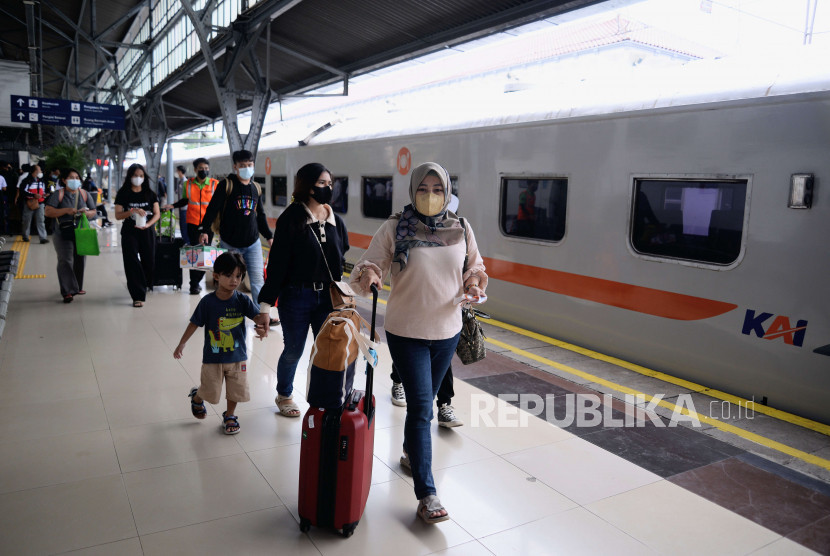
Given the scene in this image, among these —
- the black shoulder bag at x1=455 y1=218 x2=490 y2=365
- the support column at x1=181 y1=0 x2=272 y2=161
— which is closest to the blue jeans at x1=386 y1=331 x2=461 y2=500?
the black shoulder bag at x1=455 y1=218 x2=490 y2=365

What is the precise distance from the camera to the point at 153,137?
81.9 feet

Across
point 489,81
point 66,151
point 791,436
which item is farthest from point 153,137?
point 791,436

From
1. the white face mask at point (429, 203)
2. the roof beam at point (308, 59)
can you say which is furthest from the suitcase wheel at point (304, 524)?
the roof beam at point (308, 59)

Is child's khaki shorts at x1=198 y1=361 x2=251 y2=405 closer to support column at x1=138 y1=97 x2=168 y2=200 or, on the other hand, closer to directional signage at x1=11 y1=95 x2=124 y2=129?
directional signage at x1=11 y1=95 x2=124 y2=129

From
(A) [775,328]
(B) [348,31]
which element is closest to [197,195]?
(B) [348,31]

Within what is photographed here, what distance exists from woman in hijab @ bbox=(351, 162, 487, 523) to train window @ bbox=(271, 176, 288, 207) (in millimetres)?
10224

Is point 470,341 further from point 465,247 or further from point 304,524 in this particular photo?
point 304,524

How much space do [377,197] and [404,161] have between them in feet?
3.51

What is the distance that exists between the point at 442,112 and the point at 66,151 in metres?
22.7

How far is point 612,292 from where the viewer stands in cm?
555

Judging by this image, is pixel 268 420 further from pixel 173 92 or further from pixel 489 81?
pixel 173 92

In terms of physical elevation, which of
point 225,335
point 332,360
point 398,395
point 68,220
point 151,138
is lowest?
point 398,395

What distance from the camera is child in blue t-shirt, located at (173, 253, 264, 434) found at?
12.6 feet

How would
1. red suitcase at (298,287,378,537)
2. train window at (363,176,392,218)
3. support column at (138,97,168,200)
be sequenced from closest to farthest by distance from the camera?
1. red suitcase at (298,287,378,537)
2. train window at (363,176,392,218)
3. support column at (138,97,168,200)
